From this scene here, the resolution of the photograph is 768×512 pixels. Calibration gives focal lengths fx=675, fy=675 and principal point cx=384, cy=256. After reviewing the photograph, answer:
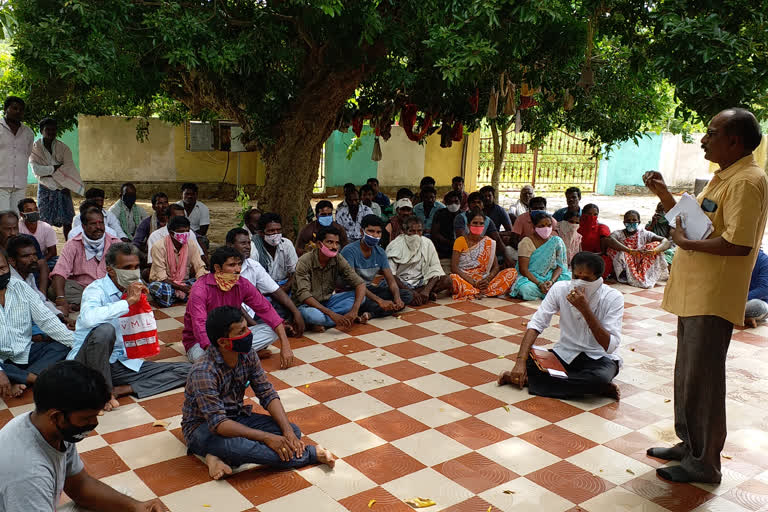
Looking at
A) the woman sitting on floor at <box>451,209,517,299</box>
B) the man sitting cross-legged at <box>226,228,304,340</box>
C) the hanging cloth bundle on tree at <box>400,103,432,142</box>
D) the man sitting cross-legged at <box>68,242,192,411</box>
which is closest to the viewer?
the man sitting cross-legged at <box>68,242,192,411</box>

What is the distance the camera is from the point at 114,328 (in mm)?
4723

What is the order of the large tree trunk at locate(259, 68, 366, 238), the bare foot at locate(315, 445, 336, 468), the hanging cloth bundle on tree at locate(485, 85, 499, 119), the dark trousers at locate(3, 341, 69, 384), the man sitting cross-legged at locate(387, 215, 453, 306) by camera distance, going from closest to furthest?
A: 1. the bare foot at locate(315, 445, 336, 468)
2. the dark trousers at locate(3, 341, 69, 384)
3. the man sitting cross-legged at locate(387, 215, 453, 306)
4. the large tree trunk at locate(259, 68, 366, 238)
5. the hanging cloth bundle on tree at locate(485, 85, 499, 119)

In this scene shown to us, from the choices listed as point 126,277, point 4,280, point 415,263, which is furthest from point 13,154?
point 415,263

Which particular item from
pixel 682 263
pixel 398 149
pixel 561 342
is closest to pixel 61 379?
pixel 682 263

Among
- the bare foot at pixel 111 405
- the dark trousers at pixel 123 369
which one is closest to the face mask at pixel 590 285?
the dark trousers at pixel 123 369

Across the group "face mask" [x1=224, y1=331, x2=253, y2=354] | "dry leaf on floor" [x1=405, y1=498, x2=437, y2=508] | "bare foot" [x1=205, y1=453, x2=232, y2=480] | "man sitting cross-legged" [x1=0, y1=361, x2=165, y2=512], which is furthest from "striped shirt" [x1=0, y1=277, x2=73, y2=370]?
"dry leaf on floor" [x1=405, y1=498, x2=437, y2=508]

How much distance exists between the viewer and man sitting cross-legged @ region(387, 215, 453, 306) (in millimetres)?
7793

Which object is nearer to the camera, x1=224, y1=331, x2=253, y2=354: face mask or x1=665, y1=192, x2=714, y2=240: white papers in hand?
x1=665, y1=192, x2=714, y2=240: white papers in hand

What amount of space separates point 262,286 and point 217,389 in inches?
94.1

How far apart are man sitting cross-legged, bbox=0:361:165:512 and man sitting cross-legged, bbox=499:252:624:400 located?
331 centimetres

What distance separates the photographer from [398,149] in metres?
18.5

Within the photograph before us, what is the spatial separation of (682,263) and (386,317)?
387cm

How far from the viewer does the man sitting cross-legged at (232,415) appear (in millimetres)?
3697

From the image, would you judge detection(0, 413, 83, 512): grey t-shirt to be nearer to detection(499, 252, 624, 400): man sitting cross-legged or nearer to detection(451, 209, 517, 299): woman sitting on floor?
detection(499, 252, 624, 400): man sitting cross-legged
